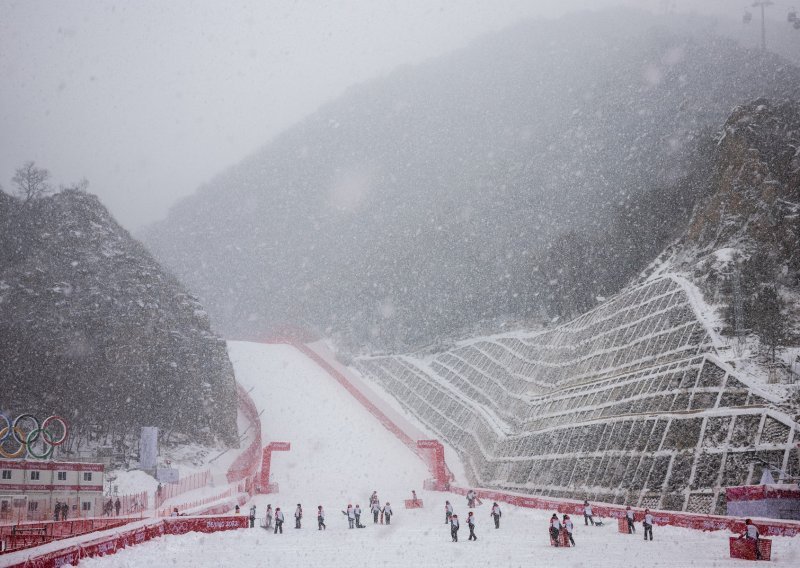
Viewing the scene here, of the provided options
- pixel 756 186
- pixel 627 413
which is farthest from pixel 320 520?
pixel 756 186

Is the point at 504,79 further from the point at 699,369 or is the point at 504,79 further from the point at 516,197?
the point at 699,369

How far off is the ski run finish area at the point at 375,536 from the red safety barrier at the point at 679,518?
337 mm

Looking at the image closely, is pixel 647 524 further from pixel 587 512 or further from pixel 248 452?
pixel 248 452

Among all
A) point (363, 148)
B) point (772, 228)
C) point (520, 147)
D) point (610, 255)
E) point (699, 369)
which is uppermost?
point (363, 148)

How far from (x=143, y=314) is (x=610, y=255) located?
40987 millimetres

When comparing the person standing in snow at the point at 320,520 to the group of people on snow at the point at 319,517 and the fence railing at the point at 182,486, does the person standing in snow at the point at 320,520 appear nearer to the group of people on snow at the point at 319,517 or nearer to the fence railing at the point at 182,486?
the group of people on snow at the point at 319,517

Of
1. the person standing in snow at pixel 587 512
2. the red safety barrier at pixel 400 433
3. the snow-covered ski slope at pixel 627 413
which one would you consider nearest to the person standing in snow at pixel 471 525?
the person standing in snow at pixel 587 512

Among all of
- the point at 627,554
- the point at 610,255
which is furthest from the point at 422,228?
the point at 627,554

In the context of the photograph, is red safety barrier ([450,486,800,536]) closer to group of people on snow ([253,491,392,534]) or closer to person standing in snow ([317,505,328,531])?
group of people on snow ([253,491,392,534])

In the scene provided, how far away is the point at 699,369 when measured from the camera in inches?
1014

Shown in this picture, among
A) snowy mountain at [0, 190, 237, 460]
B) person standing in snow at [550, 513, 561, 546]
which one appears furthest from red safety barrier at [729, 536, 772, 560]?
snowy mountain at [0, 190, 237, 460]

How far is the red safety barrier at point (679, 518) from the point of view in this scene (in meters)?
17.3

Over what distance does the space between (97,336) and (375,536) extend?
30.0 m

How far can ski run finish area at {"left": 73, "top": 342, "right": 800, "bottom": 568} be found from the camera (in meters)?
16.5
